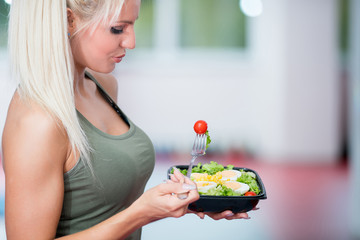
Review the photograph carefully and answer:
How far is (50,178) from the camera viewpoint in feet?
3.22

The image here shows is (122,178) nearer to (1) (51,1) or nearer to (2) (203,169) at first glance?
(2) (203,169)

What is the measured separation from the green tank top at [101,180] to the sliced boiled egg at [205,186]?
0.53 feet

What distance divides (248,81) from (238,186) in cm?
478

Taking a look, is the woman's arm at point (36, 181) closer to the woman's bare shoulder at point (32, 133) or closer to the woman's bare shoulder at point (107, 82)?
the woman's bare shoulder at point (32, 133)

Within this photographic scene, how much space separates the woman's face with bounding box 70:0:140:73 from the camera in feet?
3.62

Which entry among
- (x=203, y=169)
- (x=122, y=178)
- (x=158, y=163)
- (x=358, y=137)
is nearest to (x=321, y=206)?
(x=358, y=137)

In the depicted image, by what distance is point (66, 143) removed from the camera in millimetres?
1015

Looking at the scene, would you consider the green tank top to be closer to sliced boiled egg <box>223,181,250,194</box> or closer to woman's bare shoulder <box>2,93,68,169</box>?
woman's bare shoulder <box>2,93,68,169</box>

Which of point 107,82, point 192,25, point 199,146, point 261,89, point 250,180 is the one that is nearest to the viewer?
point 199,146

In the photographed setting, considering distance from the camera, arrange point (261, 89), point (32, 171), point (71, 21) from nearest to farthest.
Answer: point (32, 171) < point (71, 21) < point (261, 89)

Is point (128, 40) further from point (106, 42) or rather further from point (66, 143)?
point (66, 143)

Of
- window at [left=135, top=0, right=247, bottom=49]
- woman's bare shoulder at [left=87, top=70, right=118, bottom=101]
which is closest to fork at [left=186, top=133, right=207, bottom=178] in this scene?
woman's bare shoulder at [left=87, top=70, right=118, bottom=101]

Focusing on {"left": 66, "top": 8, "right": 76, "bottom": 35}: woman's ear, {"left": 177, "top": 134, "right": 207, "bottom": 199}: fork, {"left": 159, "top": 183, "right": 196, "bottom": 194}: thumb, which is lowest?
{"left": 159, "top": 183, "right": 196, "bottom": 194}: thumb

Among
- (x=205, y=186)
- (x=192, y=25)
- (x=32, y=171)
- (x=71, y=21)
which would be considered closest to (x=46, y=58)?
(x=71, y=21)
